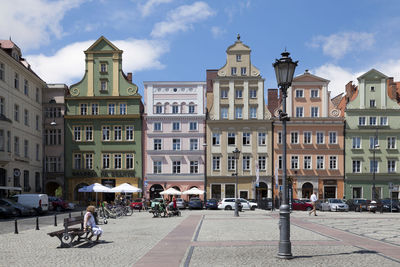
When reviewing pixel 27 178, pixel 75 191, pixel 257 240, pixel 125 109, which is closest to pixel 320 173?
pixel 125 109

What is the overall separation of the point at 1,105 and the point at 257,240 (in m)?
33.9

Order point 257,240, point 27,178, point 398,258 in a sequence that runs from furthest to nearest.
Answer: point 27,178, point 257,240, point 398,258

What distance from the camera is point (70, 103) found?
58500 mm

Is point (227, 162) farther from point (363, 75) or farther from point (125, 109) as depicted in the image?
point (363, 75)

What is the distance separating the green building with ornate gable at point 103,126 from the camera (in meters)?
58.1

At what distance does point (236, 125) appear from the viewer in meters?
58.5

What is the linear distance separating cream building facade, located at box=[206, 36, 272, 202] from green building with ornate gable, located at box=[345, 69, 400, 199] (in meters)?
9.44

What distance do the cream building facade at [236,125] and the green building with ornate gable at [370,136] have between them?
944 cm

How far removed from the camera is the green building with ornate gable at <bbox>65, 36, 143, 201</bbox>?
58.1 metres

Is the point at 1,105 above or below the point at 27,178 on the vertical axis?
above

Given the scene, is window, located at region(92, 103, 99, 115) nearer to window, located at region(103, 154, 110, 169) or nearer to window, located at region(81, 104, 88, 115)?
window, located at region(81, 104, 88, 115)

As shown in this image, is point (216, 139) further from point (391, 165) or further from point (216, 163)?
point (391, 165)

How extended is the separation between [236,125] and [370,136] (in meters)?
15.5

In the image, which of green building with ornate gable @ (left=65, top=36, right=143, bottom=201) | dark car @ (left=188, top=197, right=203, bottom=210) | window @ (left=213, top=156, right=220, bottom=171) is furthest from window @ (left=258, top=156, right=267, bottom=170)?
green building with ornate gable @ (left=65, top=36, right=143, bottom=201)
